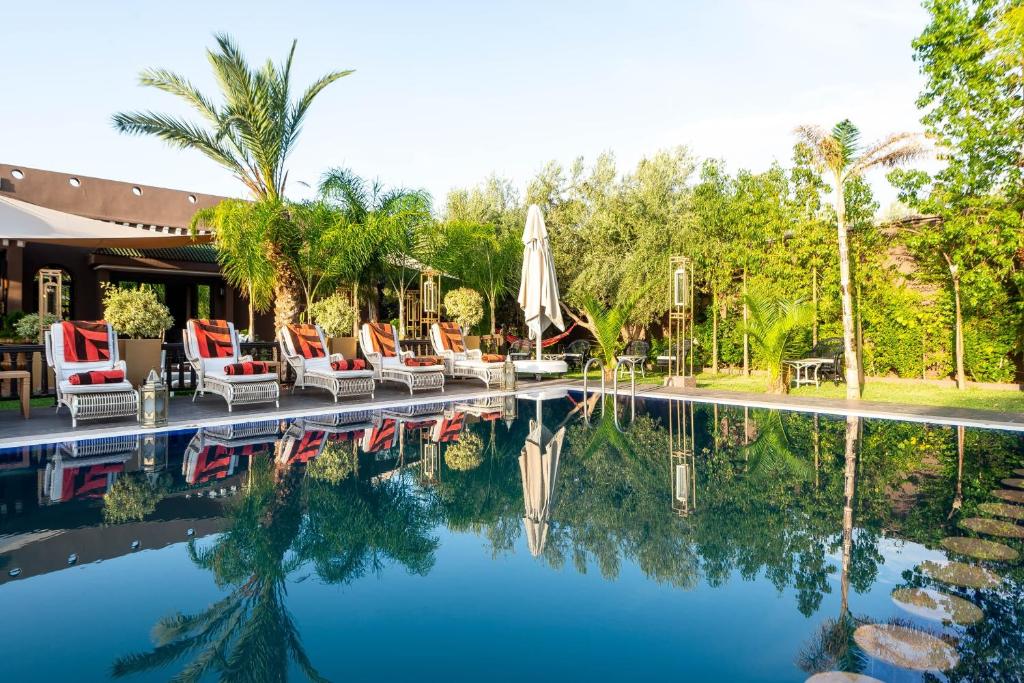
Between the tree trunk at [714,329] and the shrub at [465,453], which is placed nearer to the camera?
the shrub at [465,453]

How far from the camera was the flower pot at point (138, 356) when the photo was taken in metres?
9.51

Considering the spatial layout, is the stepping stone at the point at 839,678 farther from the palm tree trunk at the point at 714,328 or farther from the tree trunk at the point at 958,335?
the palm tree trunk at the point at 714,328

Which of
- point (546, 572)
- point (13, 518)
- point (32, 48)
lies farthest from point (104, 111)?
point (546, 572)

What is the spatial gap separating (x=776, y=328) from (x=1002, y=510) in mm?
7121

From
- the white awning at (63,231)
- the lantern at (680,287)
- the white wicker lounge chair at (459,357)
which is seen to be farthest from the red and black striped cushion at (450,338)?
the white awning at (63,231)

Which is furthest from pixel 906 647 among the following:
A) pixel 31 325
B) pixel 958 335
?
pixel 31 325

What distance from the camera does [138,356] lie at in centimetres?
956

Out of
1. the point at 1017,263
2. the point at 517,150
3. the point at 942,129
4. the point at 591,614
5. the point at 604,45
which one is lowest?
the point at 591,614

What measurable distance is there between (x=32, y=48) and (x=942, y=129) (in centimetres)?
1760

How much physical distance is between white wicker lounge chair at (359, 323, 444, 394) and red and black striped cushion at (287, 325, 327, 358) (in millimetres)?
940

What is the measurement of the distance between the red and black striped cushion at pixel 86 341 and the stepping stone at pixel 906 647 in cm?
906

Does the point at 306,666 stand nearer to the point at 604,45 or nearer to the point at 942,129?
the point at 942,129

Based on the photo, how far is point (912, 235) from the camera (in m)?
12.2

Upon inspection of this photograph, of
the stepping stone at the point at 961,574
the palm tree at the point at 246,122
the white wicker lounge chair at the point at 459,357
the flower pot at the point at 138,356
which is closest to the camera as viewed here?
the stepping stone at the point at 961,574
